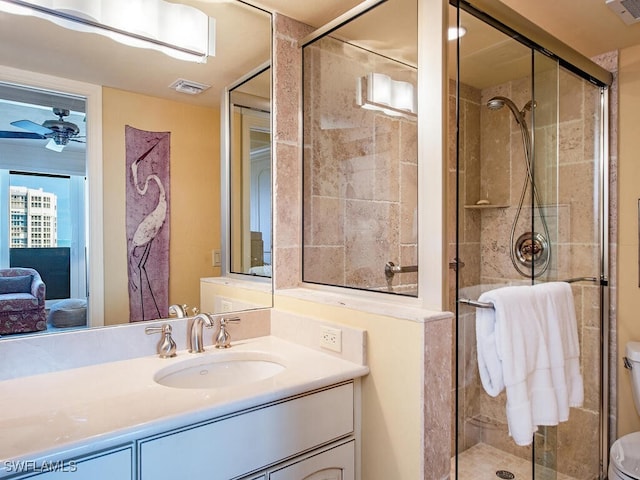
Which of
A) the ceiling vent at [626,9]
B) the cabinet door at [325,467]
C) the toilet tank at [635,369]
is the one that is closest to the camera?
the cabinet door at [325,467]

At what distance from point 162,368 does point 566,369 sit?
156 cm

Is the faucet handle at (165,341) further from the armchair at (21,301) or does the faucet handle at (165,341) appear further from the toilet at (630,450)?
the toilet at (630,450)

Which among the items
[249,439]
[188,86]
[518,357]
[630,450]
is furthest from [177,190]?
[630,450]

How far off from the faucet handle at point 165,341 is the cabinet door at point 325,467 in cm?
55

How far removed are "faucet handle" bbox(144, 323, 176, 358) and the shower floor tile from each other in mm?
1076

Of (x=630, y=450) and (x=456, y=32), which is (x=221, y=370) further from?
(x=630, y=450)

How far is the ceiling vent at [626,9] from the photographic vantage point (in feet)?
5.38

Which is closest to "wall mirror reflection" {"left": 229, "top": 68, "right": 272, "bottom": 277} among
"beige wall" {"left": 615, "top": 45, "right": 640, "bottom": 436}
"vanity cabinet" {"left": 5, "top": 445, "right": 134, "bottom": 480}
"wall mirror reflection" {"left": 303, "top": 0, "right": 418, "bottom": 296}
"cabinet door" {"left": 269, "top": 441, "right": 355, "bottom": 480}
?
"wall mirror reflection" {"left": 303, "top": 0, "right": 418, "bottom": 296}

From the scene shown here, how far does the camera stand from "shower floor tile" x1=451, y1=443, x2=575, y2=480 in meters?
1.58

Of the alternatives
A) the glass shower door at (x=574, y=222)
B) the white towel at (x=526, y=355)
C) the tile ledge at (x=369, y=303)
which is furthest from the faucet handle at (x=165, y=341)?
the glass shower door at (x=574, y=222)

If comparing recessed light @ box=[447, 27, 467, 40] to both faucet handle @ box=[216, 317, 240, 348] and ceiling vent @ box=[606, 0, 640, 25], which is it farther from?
faucet handle @ box=[216, 317, 240, 348]

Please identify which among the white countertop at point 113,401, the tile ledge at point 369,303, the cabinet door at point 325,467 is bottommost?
the cabinet door at point 325,467

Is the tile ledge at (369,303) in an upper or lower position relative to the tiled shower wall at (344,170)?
lower

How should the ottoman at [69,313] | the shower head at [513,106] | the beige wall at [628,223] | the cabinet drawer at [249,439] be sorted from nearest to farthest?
the cabinet drawer at [249,439] < the ottoman at [69,313] < the shower head at [513,106] < the beige wall at [628,223]
